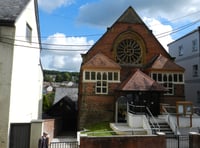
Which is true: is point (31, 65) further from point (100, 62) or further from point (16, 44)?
point (100, 62)

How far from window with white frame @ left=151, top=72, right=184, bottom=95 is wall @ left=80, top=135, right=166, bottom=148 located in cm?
1381

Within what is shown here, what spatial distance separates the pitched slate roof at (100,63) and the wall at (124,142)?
12713 mm

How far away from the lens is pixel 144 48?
96.8ft

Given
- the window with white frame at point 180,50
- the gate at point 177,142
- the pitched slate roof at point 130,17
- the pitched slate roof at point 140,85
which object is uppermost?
the pitched slate roof at point 130,17

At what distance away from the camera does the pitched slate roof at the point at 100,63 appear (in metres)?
26.3

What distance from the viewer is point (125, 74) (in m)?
28.8

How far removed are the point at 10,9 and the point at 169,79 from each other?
58.1 ft

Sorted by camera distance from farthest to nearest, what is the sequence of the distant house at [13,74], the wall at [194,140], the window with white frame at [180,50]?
the window with white frame at [180,50] < the distant house at [13,74] < the wall at [194,140]

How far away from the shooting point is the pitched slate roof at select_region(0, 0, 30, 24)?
1578 cm

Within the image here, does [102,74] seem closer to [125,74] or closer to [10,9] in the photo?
[125,74]

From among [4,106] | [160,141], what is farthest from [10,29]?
[160,141]

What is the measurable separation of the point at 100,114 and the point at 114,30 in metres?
9.63

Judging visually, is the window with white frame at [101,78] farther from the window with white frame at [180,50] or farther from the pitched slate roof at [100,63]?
the window with white frame at [180,50]

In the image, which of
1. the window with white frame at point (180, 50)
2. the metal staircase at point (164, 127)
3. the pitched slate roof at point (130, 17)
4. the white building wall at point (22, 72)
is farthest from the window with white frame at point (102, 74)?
the window with white frame at point (180, 50)
